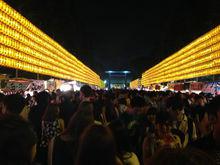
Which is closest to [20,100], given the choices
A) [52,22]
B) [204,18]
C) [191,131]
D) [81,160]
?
[191,131]

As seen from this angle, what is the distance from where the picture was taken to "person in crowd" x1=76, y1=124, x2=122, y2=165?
315cm

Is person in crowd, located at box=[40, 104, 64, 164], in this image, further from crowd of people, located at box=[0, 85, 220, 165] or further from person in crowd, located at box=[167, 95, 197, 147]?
person in crowd, located at box=[167, 95, 197, 147]

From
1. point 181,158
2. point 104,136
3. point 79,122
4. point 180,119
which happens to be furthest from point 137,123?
point 181,158

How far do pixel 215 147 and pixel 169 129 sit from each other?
1.86 m

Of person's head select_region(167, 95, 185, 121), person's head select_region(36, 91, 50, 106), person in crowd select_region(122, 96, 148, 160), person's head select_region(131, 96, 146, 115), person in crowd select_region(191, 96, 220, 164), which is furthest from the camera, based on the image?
person's head select_region(36, 91, 50, 106)

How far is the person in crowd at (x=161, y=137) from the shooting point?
5674 millimetres

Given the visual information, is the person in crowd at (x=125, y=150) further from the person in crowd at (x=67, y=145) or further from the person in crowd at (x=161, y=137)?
the person in crowd at (x=161, y=137)

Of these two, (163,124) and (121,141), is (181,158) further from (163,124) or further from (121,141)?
(163,124)

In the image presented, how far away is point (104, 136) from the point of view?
3.26 m

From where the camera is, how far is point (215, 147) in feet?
13.9

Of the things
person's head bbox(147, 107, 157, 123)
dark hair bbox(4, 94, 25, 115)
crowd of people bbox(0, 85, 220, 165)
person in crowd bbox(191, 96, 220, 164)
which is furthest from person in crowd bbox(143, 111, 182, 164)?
dark hair bbox(4, 94, 25, 115)

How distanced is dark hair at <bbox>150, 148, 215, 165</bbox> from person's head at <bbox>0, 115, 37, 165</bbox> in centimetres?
85

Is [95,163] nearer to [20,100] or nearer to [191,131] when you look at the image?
[20,100]

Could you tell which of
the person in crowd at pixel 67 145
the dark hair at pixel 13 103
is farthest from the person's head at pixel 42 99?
the person in crowd at pixel 67 145
